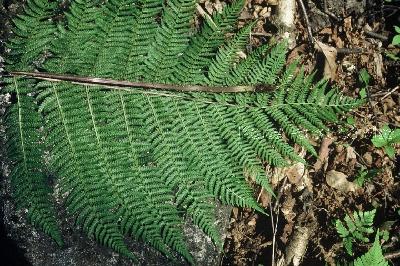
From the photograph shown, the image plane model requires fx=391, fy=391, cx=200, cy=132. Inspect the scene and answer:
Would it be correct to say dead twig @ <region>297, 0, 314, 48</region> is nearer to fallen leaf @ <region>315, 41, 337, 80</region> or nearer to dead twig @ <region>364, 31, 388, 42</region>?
fallen leaf @ <region>315, 41, 337, 80</region>

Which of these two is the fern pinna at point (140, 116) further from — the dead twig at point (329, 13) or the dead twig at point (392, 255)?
the dead twig at point (392, 255)

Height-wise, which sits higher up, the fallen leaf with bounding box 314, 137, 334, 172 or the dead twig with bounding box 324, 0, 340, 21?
the dead twig with bounding box 324, 0, 340, 21

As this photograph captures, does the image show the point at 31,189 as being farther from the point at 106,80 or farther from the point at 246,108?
the point at 246,108

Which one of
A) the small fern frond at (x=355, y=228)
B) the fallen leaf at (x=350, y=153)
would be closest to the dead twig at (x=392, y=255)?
the small fern frond at (x=355, y=228)

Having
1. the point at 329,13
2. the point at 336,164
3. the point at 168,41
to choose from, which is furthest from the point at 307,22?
the point at 168,41

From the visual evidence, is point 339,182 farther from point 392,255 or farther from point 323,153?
point 392,255

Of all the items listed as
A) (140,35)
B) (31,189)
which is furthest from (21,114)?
(140,35)

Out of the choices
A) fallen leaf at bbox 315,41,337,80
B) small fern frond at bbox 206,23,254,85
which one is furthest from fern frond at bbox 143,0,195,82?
fallen leaf at bbox 315,41,337,80
